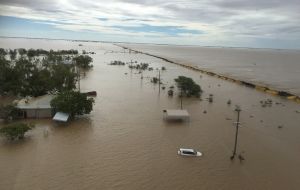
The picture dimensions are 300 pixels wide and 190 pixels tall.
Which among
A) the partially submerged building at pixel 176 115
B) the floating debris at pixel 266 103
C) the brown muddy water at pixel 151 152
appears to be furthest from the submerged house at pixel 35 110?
the floating debris at pixel 266 103

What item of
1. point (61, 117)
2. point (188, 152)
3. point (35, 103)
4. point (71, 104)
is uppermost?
point (71, 104)

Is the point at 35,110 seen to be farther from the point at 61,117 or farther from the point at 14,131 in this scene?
the point at 14,131

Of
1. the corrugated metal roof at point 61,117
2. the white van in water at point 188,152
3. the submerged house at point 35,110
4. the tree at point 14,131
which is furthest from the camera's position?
the submerged house at point 35,110

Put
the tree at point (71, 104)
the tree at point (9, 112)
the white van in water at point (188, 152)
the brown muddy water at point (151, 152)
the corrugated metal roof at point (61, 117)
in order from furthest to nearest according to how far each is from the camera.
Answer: the tree at point (71, 104), the tree at point (9, 112), the corrugated metal roof at point (61, 117), the white van in water at point (188, 152), the brown muddy water at point (151, 152)

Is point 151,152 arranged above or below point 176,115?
below

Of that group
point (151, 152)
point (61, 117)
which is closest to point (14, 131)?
point (61, 117)

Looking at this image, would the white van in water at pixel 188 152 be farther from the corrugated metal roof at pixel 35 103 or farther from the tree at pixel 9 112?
the tree at pixel 9 112

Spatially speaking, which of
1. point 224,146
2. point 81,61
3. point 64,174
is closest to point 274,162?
point 224,146

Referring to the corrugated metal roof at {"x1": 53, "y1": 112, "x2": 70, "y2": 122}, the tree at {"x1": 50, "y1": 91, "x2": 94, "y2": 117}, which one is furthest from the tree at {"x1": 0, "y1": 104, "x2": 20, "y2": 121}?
the corrugated metal roof at {"x1": 53, "y1": 112, "x2": 70, "y2": 122}
